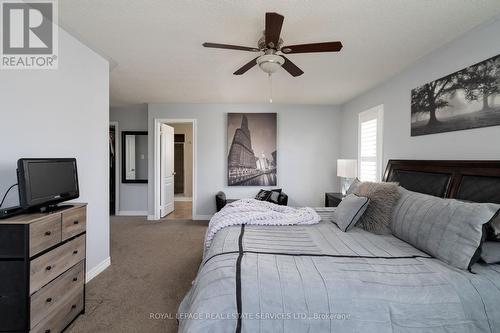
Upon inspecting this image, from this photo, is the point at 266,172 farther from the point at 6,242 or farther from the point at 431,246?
the point at 6,242

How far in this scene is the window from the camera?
355 cm

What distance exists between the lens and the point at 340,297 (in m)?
1.16

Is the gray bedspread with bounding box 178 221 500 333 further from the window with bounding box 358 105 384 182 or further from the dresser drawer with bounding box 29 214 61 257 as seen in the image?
the window with bounding box 358 105 384 182

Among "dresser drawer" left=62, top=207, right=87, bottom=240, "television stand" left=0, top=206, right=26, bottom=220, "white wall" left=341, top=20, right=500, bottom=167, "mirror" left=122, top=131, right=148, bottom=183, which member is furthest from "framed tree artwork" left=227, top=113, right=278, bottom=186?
"television stand" left=0, top=206, right=26, bottom=220

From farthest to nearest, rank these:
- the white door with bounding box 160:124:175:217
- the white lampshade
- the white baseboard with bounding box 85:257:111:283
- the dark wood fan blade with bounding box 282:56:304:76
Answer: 1. the white door with bounding box 160:124:175:217
2. the white lampshade
3. the white baseboard with bounding box 85:257:111:283
4. the dark wood fan blade with bounding box 282:56:304:76

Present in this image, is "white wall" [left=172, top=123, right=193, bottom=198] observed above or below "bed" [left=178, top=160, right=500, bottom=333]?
above

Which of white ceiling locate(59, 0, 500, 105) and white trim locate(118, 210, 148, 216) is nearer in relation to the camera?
white ceiling locate(59, 0, 500, 105)

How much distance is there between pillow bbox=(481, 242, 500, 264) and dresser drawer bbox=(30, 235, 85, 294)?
9.10 ft

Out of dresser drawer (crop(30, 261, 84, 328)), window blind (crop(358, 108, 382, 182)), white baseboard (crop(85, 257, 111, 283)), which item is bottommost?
white baseboard (crop(85, 257, 111, 283))

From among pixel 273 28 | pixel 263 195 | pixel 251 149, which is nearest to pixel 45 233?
pixel 273 28

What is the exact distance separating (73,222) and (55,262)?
0.31 meters

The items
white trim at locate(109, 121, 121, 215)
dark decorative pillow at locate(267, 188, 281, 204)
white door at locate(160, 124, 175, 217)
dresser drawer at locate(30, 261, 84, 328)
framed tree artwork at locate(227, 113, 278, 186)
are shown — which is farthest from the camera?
white trim at locate(109, 121, 121, 215)

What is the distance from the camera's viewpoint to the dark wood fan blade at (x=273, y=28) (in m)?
1.59

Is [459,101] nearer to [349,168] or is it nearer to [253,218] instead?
[349,168]
